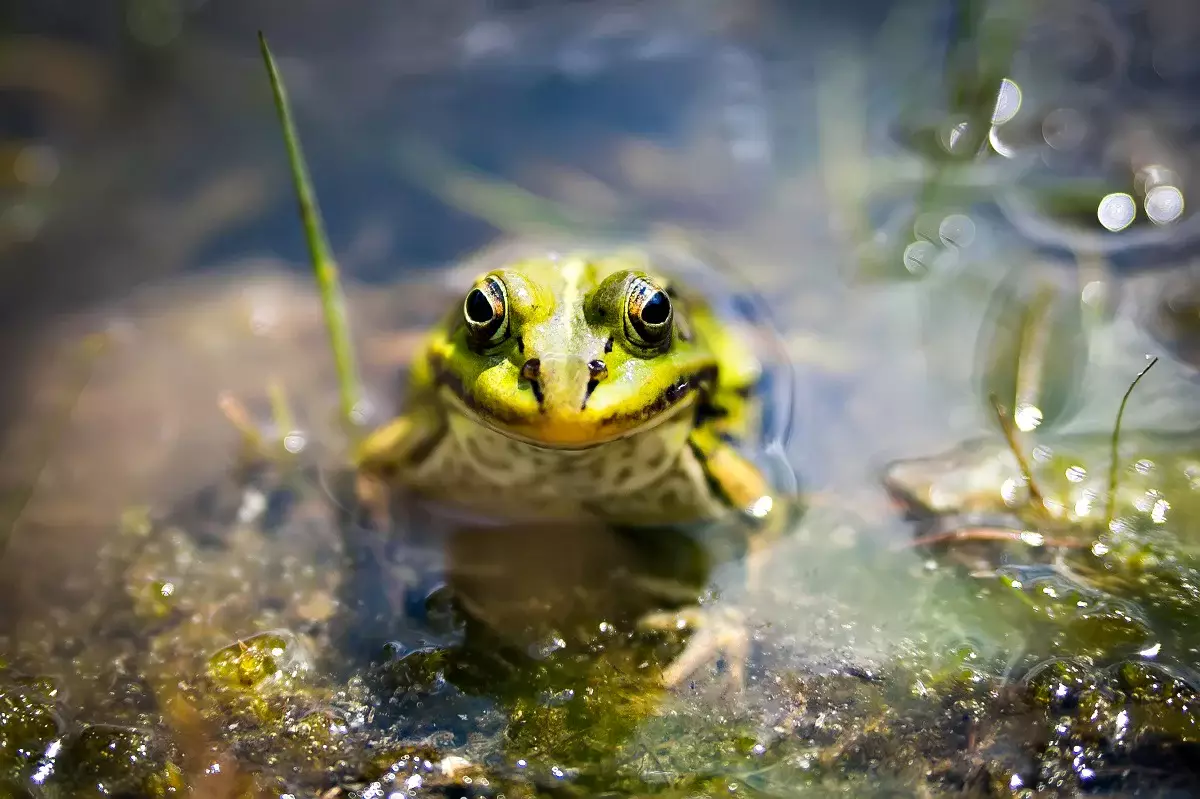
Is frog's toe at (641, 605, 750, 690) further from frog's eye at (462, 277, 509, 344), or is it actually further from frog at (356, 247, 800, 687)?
frog's eye at (462, 277, 509, 344)

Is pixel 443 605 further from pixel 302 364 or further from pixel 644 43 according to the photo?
pixel 644 43

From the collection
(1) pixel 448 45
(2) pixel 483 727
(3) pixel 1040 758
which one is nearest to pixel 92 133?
(1) pixel 448 45

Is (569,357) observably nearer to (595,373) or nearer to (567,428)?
(595,373)

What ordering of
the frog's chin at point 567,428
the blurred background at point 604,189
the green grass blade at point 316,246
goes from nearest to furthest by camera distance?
the frog's chin at point 567,428, the green grass blade at point 316,246, the blurred background at point 604,189

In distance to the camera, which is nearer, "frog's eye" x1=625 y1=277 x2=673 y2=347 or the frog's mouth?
the frog's mouth

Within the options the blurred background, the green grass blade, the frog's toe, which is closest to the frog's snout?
the frog's toe

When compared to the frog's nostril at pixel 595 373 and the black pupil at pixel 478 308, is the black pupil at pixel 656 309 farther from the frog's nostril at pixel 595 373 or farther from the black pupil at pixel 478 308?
the black pupil at pixel 478 308

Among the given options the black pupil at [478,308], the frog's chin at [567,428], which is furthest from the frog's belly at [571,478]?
the black pupil at [478,308]

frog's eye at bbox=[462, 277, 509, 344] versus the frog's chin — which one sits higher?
frog's eye at bbox=[462, 277, 509, 344]
